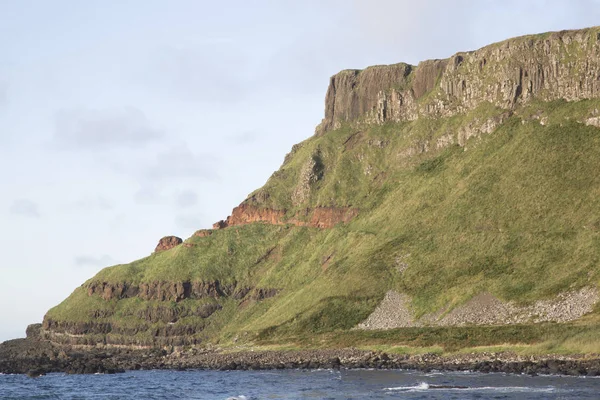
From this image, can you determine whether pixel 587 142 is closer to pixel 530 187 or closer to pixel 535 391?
pixel 530 187

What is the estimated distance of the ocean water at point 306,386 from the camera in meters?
82.6

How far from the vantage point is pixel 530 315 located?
454 ft

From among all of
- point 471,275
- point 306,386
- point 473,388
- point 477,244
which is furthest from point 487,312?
point 473,388

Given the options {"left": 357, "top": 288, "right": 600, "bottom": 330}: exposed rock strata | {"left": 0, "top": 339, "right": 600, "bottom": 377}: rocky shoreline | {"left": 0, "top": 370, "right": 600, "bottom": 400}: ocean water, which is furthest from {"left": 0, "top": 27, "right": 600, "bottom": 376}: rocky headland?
{"left": 0, "top": 370, "right": 600, "bottom": 400}: ocean water

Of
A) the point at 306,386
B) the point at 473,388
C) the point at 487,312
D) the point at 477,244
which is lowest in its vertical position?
the point at 473,388

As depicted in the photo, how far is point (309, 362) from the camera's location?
132m

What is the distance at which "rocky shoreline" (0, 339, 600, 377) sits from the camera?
330 ft

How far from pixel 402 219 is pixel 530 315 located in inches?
2248

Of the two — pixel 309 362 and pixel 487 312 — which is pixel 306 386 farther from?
pixel 487 312

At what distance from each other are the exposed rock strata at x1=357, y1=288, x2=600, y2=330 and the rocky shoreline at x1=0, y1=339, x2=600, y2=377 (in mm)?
17561

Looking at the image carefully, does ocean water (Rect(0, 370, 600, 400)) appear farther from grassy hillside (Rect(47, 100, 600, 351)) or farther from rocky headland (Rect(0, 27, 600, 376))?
grassy hillside (Rect(47, 100, 600, 351))

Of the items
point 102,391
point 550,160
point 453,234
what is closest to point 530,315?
point 453,234

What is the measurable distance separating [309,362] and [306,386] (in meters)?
31.5

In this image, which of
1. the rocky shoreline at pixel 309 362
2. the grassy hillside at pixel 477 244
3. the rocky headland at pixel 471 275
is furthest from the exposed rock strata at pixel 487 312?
the rocky shoreline at pixel 309 362
